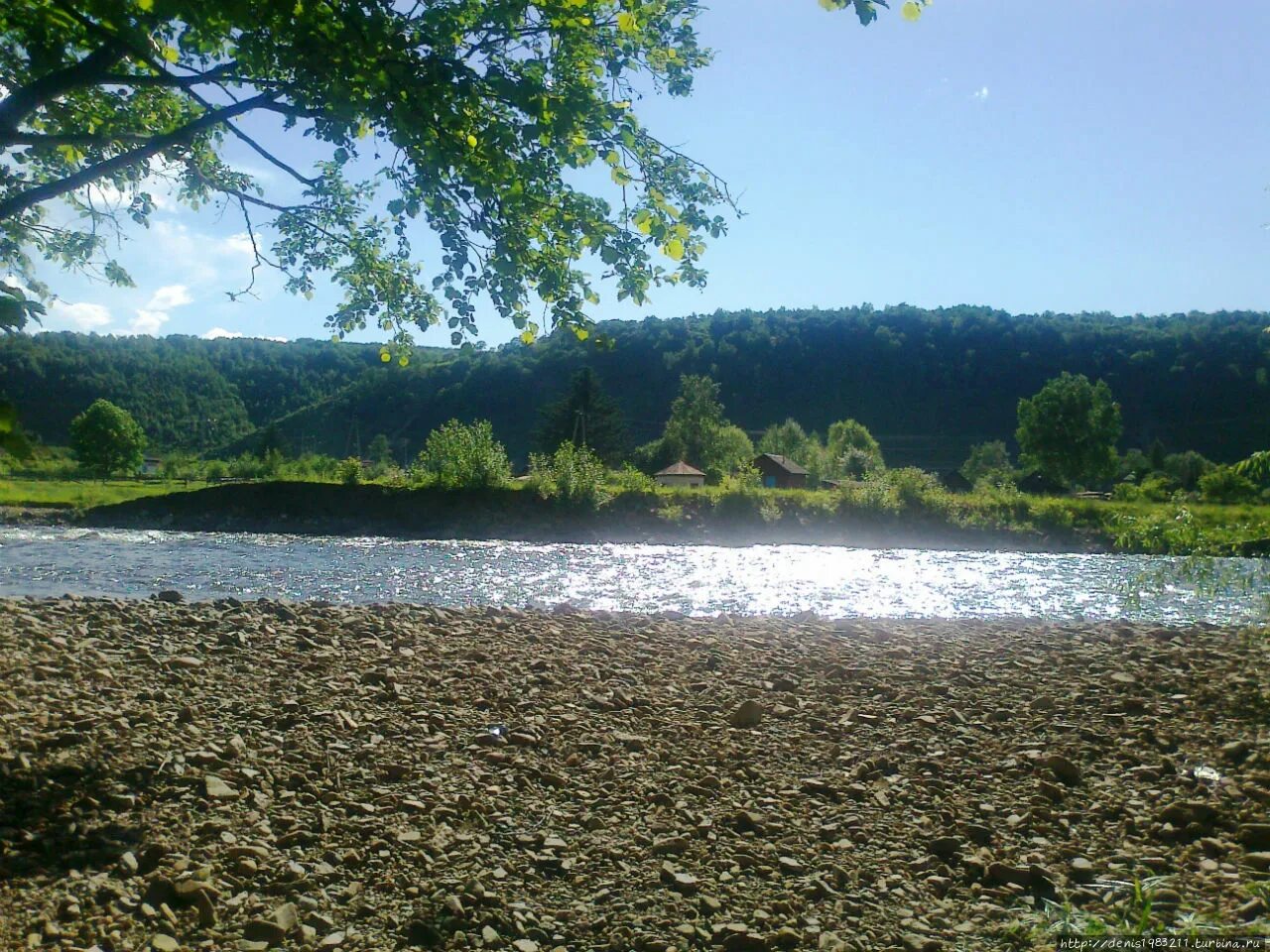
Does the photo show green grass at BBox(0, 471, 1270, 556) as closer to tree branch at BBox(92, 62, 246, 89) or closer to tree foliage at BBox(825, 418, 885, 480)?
tree foliage at BBox(825, 418, 885, 480)

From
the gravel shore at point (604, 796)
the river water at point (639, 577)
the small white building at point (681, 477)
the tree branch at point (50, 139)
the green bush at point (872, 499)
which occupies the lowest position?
the river water at point (639, 577)

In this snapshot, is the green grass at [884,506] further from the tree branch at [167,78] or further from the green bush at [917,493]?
the tree branch at [167,78]

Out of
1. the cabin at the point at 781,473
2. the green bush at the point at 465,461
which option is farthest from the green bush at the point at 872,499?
the cabin at the point at 781,473

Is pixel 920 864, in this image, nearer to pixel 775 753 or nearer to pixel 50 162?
pixel 775 753

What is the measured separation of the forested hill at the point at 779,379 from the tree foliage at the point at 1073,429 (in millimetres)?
8404

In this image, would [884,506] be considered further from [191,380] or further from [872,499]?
[191,380]

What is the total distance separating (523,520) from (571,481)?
278cm

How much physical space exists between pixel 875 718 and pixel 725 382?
76.4m

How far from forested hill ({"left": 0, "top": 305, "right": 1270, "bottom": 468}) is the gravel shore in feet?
207

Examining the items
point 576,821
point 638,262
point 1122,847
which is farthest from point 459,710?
point 1122,847

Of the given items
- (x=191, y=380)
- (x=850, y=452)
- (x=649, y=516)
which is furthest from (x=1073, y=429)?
(x=191, y=380)

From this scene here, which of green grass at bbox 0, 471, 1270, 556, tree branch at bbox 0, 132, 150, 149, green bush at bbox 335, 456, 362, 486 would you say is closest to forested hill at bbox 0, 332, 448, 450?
green bush at bbox 335, 456, 362, 486

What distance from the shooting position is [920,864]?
3.09 metres

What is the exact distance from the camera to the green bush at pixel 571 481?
35219 millimetres
